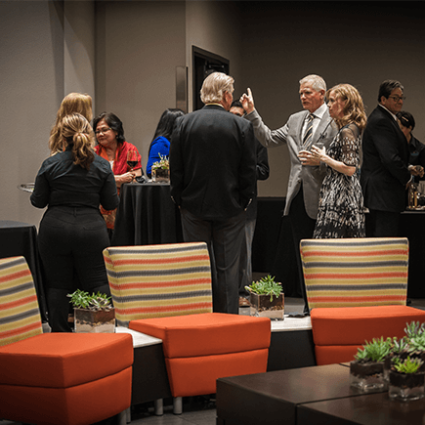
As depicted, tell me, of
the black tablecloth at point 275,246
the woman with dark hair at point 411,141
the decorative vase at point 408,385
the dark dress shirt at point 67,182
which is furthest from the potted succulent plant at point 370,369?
the woman with dark hair at point 411,141

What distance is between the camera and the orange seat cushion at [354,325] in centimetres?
317

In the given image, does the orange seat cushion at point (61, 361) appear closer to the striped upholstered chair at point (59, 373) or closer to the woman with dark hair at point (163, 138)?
the striped upholstered chair at point (59, 373)

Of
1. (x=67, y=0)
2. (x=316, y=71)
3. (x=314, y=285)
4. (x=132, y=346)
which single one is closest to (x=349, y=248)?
(x=314, y=285)

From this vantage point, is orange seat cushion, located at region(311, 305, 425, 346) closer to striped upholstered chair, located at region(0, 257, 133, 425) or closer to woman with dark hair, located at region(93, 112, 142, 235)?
striped upholstered chair, located at region(0, 257, 133, 425)

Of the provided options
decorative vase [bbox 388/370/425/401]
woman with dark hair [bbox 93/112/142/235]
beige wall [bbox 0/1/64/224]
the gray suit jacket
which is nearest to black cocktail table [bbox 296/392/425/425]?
decorative vase [bbox 388/370/425/401]

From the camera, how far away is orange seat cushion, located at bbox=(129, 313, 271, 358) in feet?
9.50

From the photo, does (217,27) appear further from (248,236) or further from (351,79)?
(248,236)

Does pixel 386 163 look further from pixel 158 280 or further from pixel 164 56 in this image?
pixel 164 56

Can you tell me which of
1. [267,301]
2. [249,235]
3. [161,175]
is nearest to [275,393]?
[267,301]

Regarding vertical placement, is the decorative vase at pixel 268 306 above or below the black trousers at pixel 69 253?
below

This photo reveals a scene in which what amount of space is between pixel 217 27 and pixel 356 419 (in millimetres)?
6855

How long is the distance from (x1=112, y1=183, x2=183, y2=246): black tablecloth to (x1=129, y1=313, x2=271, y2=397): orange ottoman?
142 centimetres

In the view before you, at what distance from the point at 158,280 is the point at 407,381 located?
1470 millimetres

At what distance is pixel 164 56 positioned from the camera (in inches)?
281
